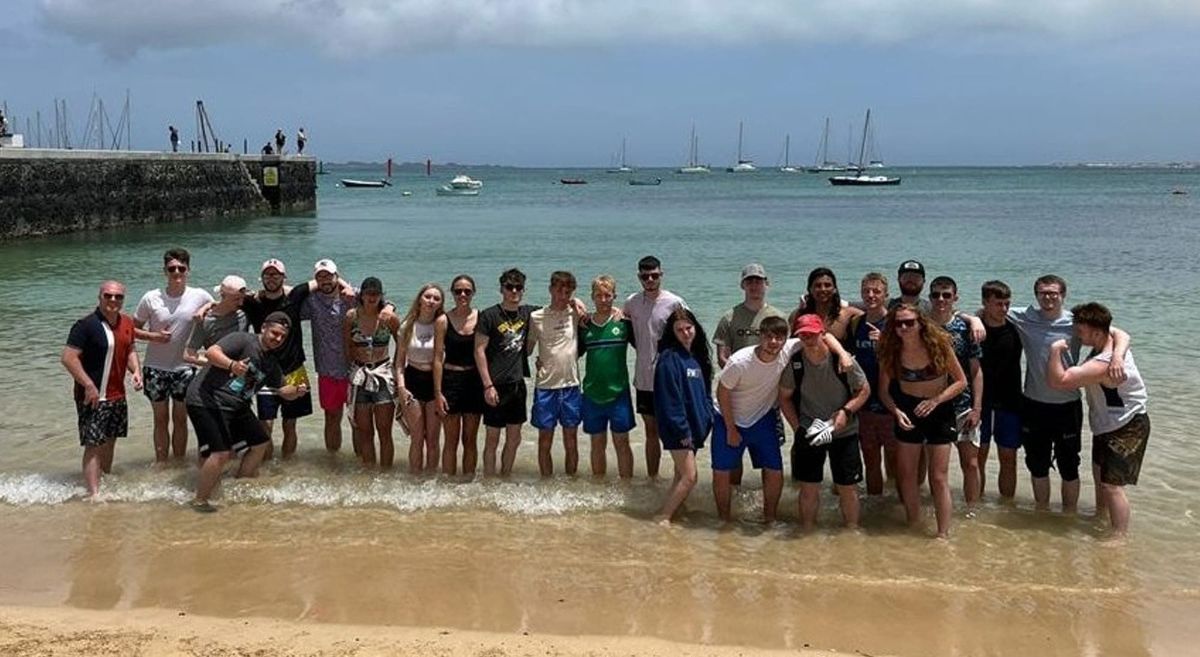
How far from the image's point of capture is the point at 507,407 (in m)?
7.50

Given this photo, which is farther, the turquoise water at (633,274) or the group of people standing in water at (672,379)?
the turquoise water at (633,274)

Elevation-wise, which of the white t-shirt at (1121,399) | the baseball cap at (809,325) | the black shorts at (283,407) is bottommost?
the black shorts at (283,407)

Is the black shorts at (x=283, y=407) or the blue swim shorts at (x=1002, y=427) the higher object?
the blue swim shorts at (x=1002, y=427)

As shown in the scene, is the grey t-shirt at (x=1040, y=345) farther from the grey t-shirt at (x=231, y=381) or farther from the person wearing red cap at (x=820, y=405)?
the grey t-shirt at (x=231, y=381)

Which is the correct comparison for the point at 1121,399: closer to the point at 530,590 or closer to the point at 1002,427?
the point at 1002,427

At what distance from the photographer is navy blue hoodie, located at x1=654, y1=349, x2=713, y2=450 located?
22.2ft

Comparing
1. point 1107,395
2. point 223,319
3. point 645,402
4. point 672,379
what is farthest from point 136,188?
point 1107,395

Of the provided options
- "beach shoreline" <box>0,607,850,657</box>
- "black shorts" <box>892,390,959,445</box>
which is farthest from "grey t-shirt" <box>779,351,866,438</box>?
"beach shoreline" <box>0,607,850,657</box>

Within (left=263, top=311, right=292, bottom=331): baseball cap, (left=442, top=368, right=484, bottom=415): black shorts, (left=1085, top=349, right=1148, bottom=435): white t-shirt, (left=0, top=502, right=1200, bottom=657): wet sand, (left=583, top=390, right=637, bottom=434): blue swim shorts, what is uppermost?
(left=263, top=311, right=292, bottom=331): baseball cap

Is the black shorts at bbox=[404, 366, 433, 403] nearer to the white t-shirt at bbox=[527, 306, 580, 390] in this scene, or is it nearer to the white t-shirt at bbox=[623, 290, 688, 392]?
the white t-shirt at bbox=[527, 306, 580, 390]

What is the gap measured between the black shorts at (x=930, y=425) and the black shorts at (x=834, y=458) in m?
0.35

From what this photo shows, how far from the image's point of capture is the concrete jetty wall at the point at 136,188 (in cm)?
3108

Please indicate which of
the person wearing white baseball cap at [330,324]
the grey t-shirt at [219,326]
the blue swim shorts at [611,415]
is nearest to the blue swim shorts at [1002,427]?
the blue swim shorts at [611,415]

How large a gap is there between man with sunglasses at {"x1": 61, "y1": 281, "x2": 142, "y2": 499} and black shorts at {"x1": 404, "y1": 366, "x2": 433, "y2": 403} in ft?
6.77
